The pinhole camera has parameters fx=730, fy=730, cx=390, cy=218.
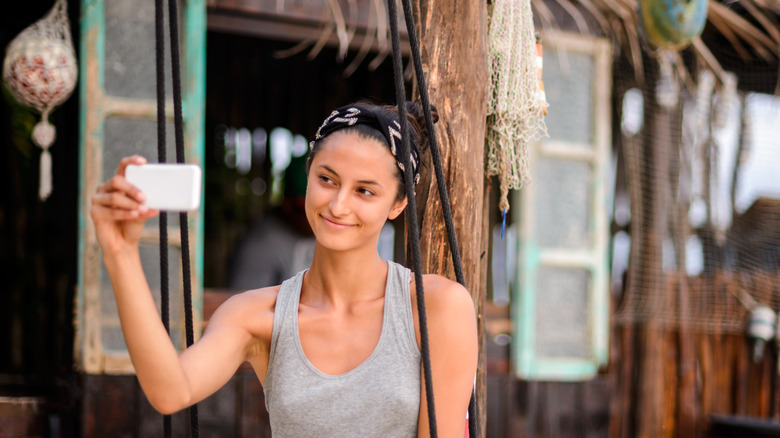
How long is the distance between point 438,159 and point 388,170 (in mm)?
173

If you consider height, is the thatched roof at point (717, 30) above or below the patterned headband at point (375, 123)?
above

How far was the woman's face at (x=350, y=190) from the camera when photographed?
1.56 meters

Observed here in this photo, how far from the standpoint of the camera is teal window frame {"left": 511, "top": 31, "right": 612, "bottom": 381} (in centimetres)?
419

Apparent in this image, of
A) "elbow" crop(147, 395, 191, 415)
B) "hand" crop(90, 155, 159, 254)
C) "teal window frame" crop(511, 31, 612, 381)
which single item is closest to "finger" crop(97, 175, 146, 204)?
"hand" crop(90, 155, 159, 254)

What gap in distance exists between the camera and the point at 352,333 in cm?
166

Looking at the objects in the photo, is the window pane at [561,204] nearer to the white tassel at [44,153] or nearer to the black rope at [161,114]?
the white tassel at [44,153]

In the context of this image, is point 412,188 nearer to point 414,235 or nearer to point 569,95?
point 414,235

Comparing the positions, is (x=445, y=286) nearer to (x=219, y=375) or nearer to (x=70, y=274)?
(x=219, y=375)

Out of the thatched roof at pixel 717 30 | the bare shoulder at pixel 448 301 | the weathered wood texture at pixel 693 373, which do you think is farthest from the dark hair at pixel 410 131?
the weathered wood texture at pixel 693 373

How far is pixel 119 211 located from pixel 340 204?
1.70 ft

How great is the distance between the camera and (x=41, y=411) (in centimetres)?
338

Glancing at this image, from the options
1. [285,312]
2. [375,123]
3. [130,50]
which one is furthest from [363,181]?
[130,50]

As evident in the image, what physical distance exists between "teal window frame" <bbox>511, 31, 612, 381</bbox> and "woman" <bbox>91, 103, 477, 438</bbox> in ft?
8.61

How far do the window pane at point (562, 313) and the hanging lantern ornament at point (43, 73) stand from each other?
8.72 ft
